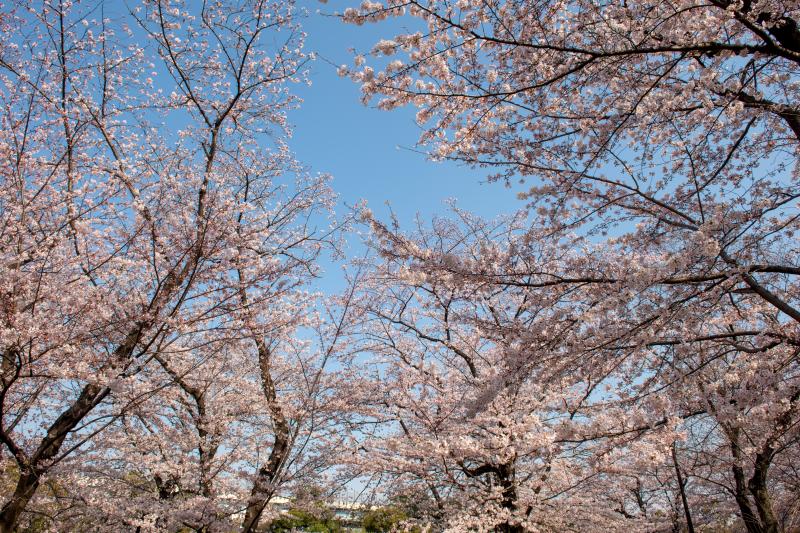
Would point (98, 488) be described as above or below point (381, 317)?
below

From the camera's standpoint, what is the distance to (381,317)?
10734 mm

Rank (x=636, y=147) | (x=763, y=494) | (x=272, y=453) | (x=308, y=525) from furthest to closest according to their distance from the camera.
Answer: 1. (x=308, y=525)
2. (x=272, y=453)
3. (x=763, y=494)
4. (x=636, y=147)

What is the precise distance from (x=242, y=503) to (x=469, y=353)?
5.54 meters

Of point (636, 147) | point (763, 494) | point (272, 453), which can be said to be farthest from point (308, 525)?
point (636, 147)

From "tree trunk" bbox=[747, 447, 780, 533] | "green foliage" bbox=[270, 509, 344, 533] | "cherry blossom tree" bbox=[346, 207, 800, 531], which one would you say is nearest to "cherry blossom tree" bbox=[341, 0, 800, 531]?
"cherry blossom tree" bbox=[346, 207, 800, 531]

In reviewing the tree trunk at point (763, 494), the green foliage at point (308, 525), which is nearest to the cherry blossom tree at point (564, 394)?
the tree trunk at point (763, 494)

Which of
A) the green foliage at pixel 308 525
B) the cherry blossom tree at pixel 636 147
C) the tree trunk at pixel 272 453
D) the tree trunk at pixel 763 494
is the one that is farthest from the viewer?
the green foliage at pixel 308 525

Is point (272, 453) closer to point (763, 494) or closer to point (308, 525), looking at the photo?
point (763, 494)

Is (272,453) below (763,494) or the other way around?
the other way around

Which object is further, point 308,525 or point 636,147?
point 308,525

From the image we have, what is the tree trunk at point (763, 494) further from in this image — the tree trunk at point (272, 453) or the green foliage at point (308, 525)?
the green foliage at point (308, 525)

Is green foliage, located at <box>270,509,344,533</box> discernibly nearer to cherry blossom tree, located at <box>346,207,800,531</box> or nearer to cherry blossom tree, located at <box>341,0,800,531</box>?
cherry blossom tree, located at <box>346,207,800,531</box>

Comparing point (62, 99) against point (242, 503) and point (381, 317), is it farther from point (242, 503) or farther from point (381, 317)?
point (242, 503)

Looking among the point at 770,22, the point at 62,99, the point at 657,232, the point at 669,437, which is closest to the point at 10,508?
the point at 62,99
